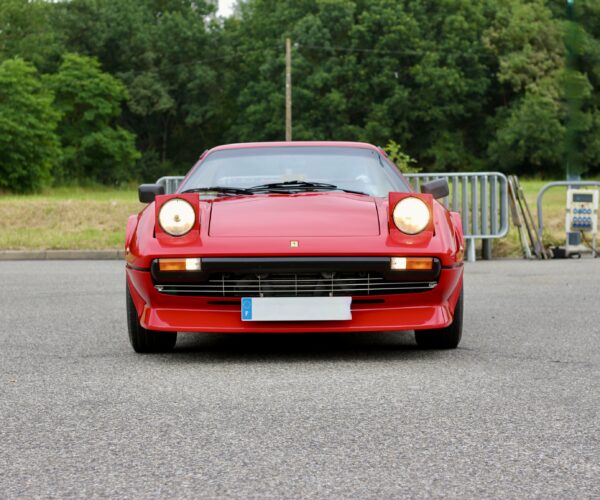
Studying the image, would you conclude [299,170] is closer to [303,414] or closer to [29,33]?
[303,414]

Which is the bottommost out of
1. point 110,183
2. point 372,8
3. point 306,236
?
point 110,183

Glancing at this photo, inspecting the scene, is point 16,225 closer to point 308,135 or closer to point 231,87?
point 308,135

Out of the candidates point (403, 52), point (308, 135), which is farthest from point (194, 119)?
point (403, 52)

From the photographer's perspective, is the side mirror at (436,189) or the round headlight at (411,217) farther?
the side mirror at (436,189)

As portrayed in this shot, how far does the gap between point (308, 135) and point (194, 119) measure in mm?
9427

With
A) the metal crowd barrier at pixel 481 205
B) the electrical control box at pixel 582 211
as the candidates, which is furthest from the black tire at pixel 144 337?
the electrical control box at pixel 582 211

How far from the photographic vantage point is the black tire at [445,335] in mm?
6500

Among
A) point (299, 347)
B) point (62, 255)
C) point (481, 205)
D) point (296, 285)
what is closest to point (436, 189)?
point (299, 347)

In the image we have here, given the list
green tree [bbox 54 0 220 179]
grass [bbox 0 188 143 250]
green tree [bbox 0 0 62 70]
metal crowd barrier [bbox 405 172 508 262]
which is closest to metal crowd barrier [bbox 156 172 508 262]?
metal crowd barrier [bbox 405 172 508 262]

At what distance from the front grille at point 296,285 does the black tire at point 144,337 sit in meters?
0.59

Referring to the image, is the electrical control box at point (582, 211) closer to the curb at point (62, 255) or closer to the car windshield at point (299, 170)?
the curb at point (62, 255)

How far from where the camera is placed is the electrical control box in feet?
52.0

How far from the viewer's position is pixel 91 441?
4250 millimetres

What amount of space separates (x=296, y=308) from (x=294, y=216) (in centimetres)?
59
